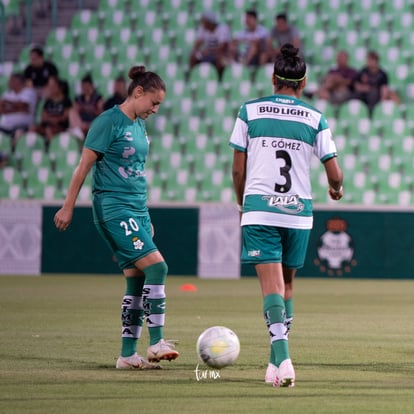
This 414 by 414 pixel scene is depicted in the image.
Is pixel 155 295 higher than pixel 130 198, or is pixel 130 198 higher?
pixel 130 198

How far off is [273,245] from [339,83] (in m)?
15.7

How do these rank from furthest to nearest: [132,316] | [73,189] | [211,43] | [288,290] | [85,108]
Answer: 1. [211,43]
2. [85,108]
3. [132,316]
4. [73,189]
5. [288,290]

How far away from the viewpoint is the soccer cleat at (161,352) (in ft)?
25.6

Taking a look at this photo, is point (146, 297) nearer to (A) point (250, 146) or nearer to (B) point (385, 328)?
(A) point (250, 146)

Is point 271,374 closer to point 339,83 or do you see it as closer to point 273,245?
point 273,245

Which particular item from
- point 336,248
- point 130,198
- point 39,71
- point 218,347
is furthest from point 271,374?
point 39,71

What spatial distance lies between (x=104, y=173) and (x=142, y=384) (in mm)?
1695

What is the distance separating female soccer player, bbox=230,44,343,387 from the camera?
277 inches

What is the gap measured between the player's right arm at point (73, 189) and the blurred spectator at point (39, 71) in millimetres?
15023

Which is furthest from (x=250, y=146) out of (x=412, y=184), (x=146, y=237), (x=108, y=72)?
(x=108, y=72)

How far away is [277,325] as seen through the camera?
22.8 feet

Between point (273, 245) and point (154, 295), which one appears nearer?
point (273, 245)

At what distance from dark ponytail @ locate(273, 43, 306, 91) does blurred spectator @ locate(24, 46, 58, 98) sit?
15.9m

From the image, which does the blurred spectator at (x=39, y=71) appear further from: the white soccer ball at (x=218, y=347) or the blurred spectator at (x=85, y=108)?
the white soccer ball at (x=218, y=347)
